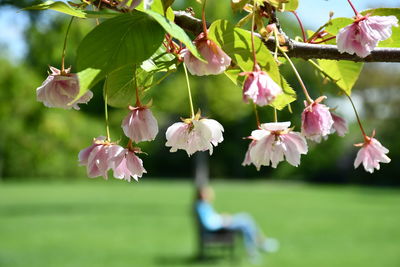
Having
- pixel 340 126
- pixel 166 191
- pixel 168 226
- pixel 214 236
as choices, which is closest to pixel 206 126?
pixel 340 126

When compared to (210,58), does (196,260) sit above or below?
below

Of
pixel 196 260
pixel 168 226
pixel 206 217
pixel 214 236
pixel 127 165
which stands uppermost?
pixel 127 165

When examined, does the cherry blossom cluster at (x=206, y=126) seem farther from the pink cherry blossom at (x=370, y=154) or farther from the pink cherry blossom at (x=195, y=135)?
the pink cherry blossom at (x=370, y=154)

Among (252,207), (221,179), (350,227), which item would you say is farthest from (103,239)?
(221,179)

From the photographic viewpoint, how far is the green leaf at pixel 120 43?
1.64ft

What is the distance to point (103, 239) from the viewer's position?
11.2 metres

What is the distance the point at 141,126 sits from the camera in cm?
64

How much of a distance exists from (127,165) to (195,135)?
0.09 meters

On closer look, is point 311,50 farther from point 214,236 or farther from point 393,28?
point 214,236

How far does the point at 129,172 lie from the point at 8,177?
→ 27749 millimetres

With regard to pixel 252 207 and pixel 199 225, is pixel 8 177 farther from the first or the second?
pixel 199 225

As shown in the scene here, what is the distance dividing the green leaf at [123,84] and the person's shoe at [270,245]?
996 centimetres

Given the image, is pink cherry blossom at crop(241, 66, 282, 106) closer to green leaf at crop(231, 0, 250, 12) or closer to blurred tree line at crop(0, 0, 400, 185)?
green leaf at crop(231, 0, 250, 12)

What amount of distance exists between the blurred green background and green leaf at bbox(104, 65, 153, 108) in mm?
69
